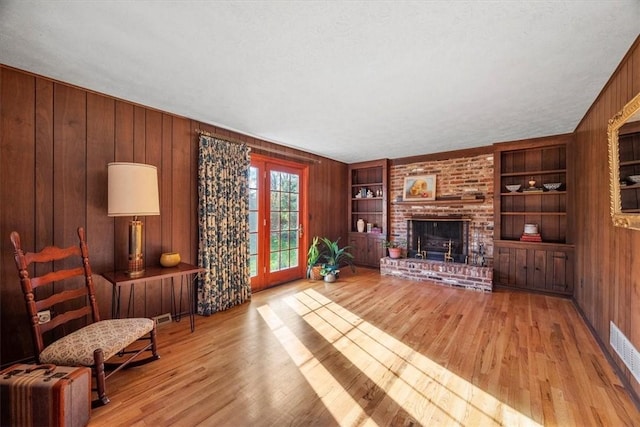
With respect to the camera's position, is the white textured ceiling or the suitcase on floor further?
the white textured ceiling

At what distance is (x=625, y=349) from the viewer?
198 centimetres

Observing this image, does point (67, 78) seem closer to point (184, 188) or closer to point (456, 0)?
point (184, 188)

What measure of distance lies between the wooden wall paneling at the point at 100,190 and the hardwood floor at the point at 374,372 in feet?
2.74

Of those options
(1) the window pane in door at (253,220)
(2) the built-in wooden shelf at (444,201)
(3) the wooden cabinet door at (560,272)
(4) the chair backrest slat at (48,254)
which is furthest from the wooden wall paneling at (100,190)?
(3) the wooden cabinet door at (560,272)

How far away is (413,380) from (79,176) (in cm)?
341

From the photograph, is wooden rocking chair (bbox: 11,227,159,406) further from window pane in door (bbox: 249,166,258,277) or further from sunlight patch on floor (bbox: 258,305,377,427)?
window pane in door (bbox: 249,166,258,277)

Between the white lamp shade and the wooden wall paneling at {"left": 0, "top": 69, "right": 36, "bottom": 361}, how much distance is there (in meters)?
0.60

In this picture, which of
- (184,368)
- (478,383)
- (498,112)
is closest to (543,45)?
(498,112)

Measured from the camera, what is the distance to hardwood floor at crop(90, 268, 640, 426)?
1.68 meters

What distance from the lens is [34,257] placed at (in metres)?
1.93

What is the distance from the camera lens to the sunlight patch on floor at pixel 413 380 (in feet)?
5.45

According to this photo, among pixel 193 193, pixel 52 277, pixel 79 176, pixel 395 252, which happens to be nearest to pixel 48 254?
pixel 52 277

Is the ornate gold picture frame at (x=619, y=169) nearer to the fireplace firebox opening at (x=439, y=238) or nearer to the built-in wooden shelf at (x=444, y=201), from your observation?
the built-in wooden shelf at (x=444, y=201)

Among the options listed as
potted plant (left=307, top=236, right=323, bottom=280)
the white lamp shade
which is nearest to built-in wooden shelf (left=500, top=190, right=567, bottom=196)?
potted plant (left=307, top=236, right=323, bottom=280)
